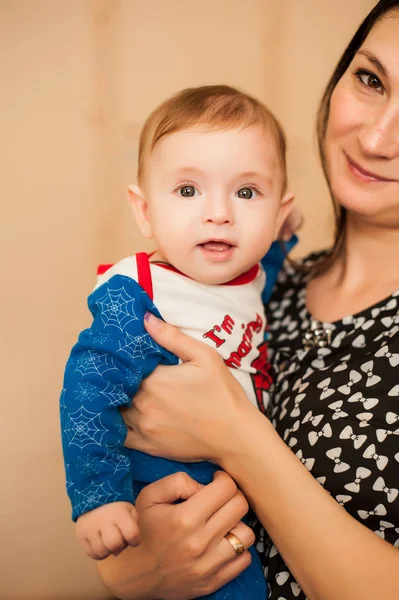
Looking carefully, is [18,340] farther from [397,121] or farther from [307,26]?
[307,26]

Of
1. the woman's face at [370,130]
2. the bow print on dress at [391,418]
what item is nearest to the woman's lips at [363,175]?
the woman's face at [370,130]

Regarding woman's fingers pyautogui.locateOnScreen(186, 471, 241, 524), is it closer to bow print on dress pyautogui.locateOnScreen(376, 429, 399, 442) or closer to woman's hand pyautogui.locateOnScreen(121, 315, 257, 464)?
woman's hand pyautogui.locateOnScreen(121, 315, 257, 464)

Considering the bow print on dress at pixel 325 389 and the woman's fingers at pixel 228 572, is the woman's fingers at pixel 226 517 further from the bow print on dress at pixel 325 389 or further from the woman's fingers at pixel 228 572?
the bow print on dress at pixel 325 389

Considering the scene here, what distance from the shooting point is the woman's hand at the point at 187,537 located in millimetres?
1143

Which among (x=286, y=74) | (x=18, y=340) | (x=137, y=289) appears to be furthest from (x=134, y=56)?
(x=137, y=289)

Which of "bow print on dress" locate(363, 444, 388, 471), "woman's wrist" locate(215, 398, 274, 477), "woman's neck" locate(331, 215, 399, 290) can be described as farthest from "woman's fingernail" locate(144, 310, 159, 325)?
"woman's neck" locate(331, 215, 399, 290)

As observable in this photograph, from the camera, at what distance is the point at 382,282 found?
56.1 inches

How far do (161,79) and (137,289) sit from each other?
1015 mm

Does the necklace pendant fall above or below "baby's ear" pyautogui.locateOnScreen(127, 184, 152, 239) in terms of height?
below

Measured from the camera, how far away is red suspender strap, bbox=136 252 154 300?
1185mm

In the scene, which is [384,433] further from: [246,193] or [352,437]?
[246,193]

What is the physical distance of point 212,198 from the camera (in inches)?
45.8

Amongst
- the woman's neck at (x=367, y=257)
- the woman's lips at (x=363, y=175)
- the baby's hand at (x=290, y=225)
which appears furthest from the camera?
the baby's hand at (x=290, y=225)

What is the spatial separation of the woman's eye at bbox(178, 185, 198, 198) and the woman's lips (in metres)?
0.40
